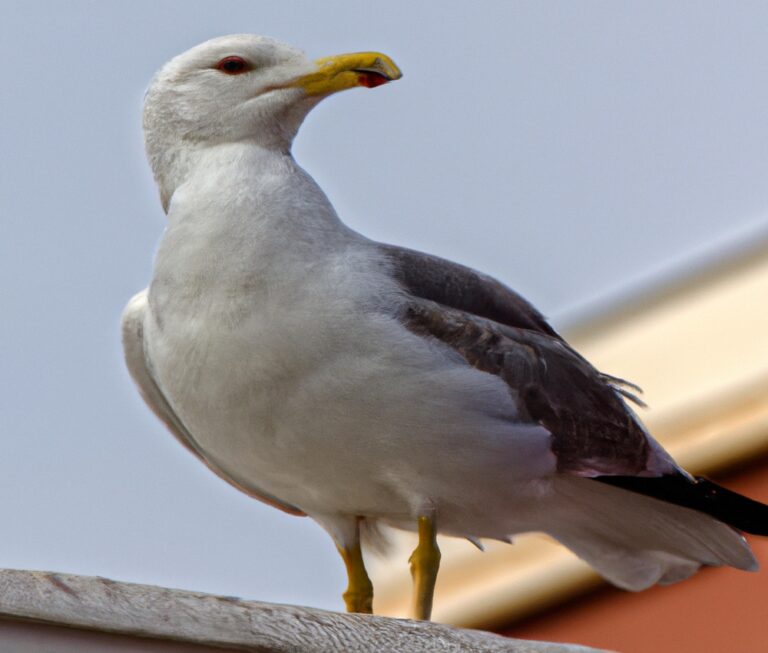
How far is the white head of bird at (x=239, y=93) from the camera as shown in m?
4.53

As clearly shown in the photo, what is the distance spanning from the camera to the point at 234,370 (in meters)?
4.05

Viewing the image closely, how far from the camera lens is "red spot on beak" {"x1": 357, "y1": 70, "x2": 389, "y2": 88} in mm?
4504

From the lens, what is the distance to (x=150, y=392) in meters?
4.60

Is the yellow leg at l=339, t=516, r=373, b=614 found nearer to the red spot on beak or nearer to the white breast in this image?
the white breast

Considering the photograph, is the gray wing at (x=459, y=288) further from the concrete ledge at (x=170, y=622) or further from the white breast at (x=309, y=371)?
the concrete ledge at (x=170, y=622)

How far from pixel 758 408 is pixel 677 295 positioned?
33.2 inches

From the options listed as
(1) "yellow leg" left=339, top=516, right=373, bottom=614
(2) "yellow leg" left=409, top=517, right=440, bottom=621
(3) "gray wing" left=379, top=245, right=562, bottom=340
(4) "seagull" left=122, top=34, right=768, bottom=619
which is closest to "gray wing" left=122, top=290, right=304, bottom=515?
(4) "seagull" left=122, top=34, right=768, bottom=619

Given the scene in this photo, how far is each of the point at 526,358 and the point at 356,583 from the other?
714 mm

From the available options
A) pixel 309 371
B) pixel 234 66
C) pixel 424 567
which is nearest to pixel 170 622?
pixel 309 371

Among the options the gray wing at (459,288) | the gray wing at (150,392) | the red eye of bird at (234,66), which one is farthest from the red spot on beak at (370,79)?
the gray wing at (150,392)

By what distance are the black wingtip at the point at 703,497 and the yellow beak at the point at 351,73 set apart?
3.69ft

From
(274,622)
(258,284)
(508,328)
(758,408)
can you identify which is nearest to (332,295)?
(258,284)

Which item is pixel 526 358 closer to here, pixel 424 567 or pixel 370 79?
pixel 424 567

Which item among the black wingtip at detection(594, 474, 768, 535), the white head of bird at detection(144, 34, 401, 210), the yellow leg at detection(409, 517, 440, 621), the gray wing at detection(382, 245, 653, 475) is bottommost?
the yellow leg at detection(409, 517, 440, 621)
